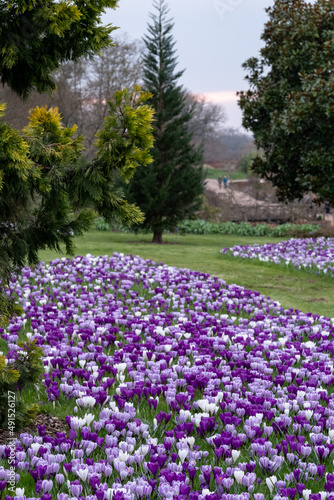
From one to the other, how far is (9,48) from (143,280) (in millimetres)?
7147

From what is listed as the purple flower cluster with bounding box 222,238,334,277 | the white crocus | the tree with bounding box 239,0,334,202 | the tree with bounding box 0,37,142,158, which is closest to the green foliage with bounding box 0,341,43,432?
the white crocus

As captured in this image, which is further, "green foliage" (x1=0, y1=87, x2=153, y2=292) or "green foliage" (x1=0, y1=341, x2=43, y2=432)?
"green foliage" (x1=0, y1=341, x2=43, y2=432)

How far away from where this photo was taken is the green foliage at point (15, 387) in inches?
140

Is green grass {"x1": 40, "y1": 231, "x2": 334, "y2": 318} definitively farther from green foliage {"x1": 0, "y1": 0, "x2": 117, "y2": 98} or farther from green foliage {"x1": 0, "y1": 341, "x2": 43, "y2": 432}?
green foliage {"x1": 0, "y1": 341, "x2": 43, "y2": 432}

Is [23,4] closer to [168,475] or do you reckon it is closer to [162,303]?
[168,475]

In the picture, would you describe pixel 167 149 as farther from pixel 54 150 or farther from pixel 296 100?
pixel 54 150

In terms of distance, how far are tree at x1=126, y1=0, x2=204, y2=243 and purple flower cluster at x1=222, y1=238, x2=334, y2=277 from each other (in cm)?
404

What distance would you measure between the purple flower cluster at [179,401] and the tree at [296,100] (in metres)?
8.30

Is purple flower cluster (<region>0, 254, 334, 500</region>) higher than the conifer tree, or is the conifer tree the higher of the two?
the conifer tree

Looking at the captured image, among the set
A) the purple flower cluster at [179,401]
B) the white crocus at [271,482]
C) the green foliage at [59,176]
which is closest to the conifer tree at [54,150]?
the green foliage at [59,176]

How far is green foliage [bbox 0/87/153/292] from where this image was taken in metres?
3.38

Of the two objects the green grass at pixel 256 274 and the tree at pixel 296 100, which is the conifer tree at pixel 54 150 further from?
the tree at pixel 296 100

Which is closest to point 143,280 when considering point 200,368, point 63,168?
point 200,368

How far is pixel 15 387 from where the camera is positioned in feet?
12.4
